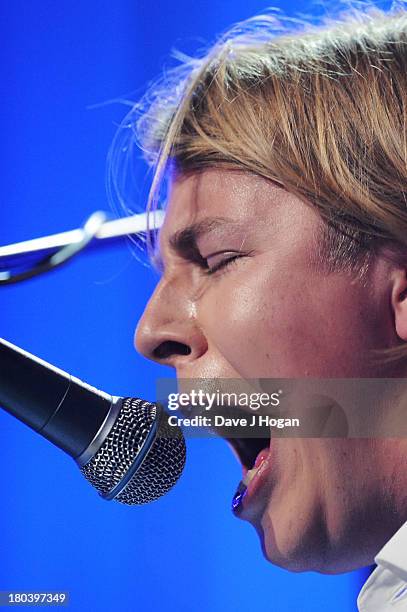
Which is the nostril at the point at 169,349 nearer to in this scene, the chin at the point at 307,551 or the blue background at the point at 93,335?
the blue background at the point at 93,335

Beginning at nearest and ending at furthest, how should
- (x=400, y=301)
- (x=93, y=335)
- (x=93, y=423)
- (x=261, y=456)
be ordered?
(x=93, y=423) < (x=400, y=301) < (x=261, y=456) < (x=93, y=335)

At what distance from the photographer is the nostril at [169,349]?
122 cm

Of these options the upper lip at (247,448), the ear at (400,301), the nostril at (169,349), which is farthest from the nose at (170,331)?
the ear at (400,301)

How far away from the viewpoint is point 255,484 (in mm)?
1231

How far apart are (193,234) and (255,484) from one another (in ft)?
1.20

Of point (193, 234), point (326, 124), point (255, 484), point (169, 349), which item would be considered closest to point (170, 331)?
point (169, 349)

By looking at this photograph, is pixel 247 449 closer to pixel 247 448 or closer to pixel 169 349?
pixel 247 448

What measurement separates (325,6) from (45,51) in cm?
47

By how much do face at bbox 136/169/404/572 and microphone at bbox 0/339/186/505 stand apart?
7.8 inches

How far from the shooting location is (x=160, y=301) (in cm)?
124

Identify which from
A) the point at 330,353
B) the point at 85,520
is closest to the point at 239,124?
the point at 330,353

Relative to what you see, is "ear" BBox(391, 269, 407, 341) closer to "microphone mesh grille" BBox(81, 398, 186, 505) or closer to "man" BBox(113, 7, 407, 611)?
"man" BBox(113, 7, 407, 611)

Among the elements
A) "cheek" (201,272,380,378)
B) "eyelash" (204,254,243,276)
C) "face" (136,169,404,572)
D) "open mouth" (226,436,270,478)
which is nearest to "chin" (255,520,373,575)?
"face" (136,169,404,572)

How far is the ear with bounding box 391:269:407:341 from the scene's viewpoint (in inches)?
44.6
